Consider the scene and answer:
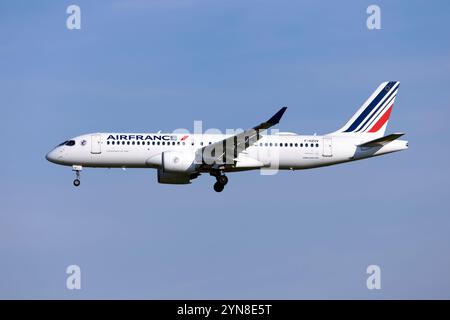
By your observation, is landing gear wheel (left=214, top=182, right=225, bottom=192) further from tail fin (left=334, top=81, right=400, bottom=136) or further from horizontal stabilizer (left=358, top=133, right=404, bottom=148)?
horizontal stabilizer (left=358, top=133, right=404, bottom=148)

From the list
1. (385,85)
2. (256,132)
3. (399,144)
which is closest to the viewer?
(256,132)

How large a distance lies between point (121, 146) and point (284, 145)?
11853mm

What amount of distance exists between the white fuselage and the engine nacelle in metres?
0.75

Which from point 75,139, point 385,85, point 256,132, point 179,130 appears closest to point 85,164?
point 75,139

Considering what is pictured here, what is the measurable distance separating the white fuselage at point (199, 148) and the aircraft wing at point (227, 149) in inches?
33.5

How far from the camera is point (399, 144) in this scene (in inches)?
3019

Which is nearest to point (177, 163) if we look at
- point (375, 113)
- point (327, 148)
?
point (327, 148)

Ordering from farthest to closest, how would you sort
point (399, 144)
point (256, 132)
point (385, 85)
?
point (385, 85), point (399, 144), point (256, 132)

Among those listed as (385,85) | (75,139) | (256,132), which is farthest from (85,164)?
(385,85)

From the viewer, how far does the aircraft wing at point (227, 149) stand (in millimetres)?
72062

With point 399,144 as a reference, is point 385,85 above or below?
above

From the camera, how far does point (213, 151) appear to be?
240ft

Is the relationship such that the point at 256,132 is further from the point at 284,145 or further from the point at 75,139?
the point at 75,139

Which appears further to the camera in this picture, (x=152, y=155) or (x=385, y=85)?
(x=385, y=85)
